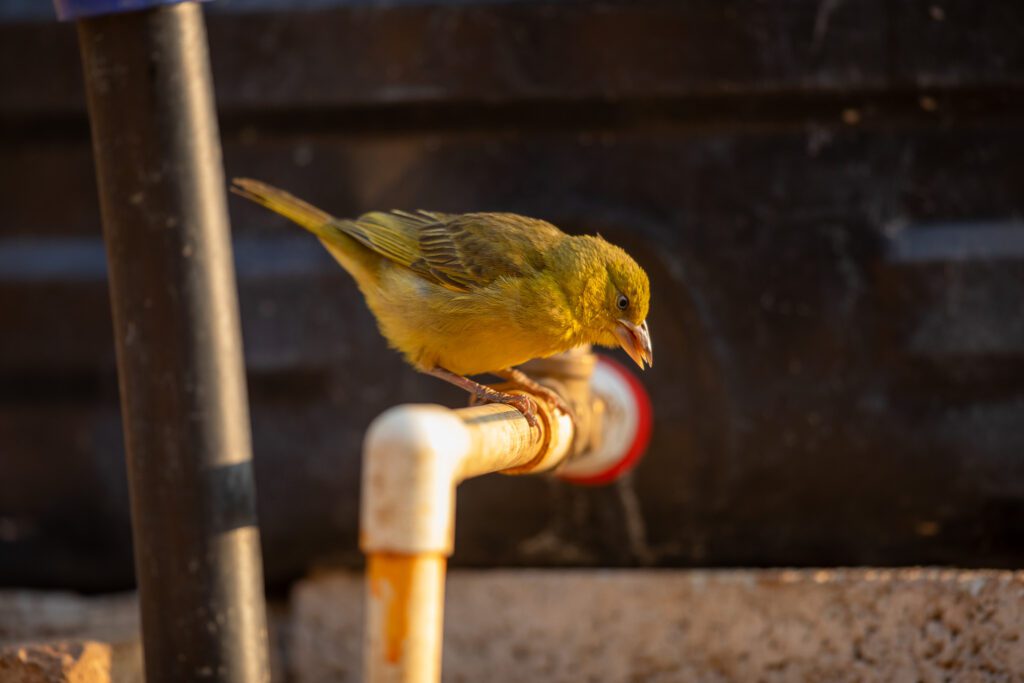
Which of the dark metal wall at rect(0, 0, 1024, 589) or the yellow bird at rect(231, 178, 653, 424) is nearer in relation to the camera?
the yellow bird at rect(231, 178, 653, 424)

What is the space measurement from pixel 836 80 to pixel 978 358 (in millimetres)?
866

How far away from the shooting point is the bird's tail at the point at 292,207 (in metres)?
3.02

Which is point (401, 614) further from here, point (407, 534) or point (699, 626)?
point (699, 626)

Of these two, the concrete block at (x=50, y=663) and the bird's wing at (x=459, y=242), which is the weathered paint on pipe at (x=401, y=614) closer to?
the concrete block at (x=50, y=663)

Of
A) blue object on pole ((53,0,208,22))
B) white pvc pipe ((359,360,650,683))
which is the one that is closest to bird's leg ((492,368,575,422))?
white pvc pipe ((359,360,650,683))

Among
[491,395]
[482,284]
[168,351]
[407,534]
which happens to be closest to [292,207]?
[482,284]

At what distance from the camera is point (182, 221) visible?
2.29 m

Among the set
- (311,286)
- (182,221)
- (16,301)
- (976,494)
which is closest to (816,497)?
(976,494)

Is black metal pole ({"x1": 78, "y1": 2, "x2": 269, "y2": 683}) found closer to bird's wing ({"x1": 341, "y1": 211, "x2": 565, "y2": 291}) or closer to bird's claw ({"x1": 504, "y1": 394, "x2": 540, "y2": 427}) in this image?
bird's claw ({"x1": 504, "y1": 394, "x2": 540, "y2": 427})

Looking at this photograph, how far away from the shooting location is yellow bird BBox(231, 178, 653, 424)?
2.72 meters

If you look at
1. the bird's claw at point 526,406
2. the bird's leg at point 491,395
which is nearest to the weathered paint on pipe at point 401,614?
the bird's claw at point 526,406

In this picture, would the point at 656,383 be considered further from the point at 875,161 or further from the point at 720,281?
the point at 875,161

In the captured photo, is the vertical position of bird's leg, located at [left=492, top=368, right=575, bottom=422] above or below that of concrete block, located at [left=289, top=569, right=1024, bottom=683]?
above

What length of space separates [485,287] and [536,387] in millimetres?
279
